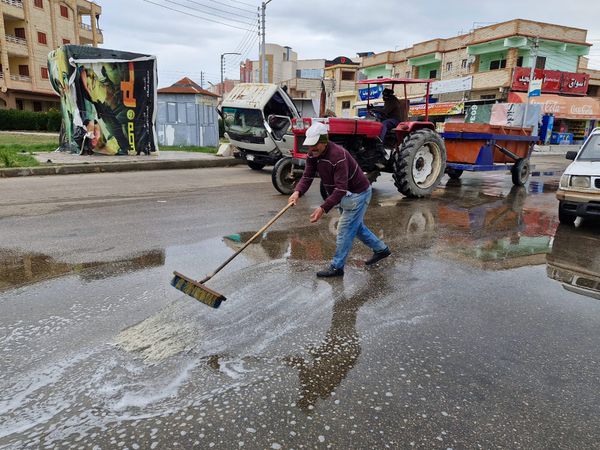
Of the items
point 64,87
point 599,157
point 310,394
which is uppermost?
point 64,87

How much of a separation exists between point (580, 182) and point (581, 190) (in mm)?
142

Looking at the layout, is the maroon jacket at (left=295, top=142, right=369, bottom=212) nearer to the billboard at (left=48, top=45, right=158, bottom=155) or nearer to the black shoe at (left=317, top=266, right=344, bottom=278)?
the black shoe at (left=317, top=266, right=344, bottom=278)

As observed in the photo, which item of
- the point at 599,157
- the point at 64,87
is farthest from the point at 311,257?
the point at 64,87

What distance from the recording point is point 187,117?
733 inches

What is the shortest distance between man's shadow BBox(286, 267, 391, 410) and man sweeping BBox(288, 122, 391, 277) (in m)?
0.69

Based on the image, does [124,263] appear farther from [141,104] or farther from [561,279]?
[141,104]

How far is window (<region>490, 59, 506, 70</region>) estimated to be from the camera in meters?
32.8

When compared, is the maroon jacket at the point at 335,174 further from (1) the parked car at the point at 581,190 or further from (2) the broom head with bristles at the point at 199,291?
(1) the parked car at the point at 581,190

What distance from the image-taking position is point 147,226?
640 centimetres

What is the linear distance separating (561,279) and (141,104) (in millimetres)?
13557

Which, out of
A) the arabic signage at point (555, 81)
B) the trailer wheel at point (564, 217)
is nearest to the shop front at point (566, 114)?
the arabic signage at point (555, 81)

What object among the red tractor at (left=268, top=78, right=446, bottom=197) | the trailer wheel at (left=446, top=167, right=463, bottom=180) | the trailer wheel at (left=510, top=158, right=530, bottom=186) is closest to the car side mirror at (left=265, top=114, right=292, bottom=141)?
the red tractor at (left=268, top=78, right=446, bottom=197)

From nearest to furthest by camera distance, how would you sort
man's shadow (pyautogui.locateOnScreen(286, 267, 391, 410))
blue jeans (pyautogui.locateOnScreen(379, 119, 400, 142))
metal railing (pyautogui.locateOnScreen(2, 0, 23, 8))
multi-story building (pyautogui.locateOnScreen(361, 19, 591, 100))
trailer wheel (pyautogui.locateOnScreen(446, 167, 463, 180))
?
man's shadow (pyautogui.locateOnScreen(286, 267, 391, 410)), blue jeans (pyautogui.locateOnScreen(379, 119, 400, 142)), trailer wheel (pyautogui.locateOnScreen(446, 167, 463, 180)), multi-story building (pyautogui.locateOnScreen(361, 19, 591, 100)), metal railing (pyautogui.locateOnScreen(2, 0, 23, 8))

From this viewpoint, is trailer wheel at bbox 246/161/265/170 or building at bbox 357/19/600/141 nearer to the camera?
trailer wheel at bbox 246/161/265/170
